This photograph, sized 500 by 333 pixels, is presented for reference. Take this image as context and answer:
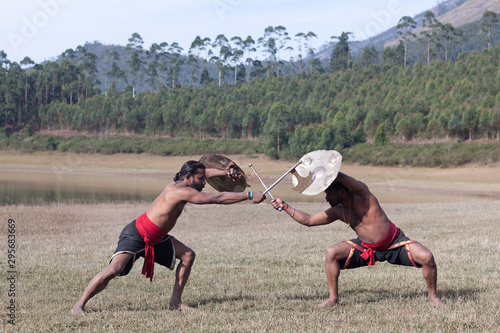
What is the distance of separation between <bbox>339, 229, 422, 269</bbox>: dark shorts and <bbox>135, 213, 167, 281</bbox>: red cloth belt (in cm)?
236

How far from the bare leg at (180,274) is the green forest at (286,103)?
59891mm

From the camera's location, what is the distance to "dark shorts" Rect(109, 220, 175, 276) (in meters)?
6.96

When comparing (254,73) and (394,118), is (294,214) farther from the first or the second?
(254,73)

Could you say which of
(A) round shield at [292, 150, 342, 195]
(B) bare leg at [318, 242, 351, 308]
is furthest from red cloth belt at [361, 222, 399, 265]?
(A) round shield at [292, 150, 342, 195]

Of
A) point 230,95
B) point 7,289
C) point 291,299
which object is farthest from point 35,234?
point 230,95

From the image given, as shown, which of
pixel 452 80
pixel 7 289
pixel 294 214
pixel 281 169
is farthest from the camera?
pixel 452 80

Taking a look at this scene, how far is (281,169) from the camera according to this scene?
197 ft

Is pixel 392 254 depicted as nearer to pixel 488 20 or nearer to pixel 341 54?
pixel 341 54

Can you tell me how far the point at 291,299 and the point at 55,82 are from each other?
128466 millimetres

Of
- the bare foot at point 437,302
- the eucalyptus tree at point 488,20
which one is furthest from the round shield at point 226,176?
the eucalyptus tree at point 488,20

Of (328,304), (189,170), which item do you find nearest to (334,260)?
(328,304)

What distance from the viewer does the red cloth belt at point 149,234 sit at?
698cm

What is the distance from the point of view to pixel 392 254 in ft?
23.5

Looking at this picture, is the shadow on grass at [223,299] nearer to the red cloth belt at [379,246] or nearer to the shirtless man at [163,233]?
the shirtless man at [163,233]
